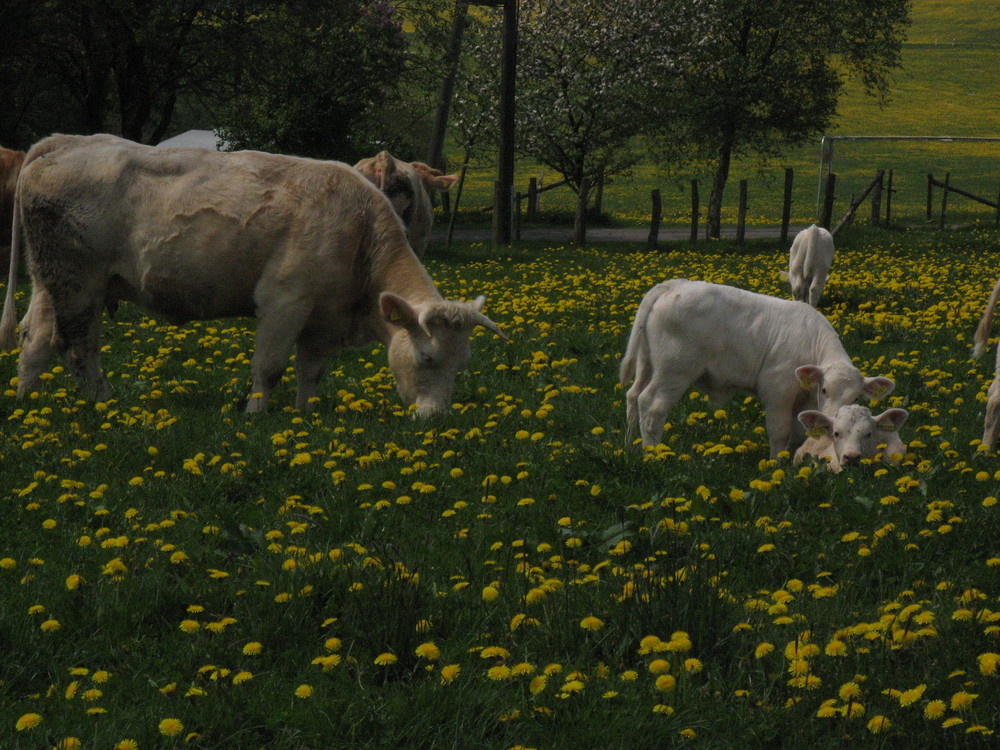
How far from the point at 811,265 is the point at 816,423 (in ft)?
28.6

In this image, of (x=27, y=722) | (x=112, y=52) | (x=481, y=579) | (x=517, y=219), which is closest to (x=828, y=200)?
(x=517, y=219)

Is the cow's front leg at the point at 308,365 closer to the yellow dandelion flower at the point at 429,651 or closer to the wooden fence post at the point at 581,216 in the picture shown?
the yellow dandelion flower at the point at 429,651

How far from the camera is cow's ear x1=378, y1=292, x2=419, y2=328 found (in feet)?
27.6

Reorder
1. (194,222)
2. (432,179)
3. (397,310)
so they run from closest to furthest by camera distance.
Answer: (397,310) < (194,222) < (432,179)

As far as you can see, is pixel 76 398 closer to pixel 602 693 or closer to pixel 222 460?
pixel 222 460

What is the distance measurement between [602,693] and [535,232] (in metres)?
35.5

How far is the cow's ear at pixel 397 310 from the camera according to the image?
27.6ft

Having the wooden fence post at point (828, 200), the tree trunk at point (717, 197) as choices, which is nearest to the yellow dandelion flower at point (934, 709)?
the wooden fence post at point (828, 200)

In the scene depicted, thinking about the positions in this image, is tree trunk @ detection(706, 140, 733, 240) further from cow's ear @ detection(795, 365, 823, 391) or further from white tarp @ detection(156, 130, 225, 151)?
cow's ear @ detection(795, 365, 823, 391)

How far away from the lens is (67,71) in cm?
2669

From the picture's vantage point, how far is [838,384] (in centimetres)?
768

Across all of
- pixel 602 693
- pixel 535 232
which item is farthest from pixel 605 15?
pixel 602 693

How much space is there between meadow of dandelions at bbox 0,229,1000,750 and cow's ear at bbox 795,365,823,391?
0.57 m

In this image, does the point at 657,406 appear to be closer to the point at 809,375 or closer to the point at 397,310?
the point at 809,375
